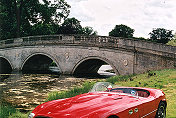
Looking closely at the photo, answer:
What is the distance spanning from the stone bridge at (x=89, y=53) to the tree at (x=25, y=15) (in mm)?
5318

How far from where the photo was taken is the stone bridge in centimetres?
1443

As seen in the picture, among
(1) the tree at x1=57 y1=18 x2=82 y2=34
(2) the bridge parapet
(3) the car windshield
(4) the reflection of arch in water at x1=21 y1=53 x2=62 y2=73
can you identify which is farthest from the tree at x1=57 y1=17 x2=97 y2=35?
(3) the car windshield

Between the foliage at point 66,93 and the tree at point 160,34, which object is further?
the tree at point 160,34

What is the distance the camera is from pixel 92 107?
2836 millimetres

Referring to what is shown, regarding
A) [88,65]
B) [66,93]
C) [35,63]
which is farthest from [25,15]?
[66,93]

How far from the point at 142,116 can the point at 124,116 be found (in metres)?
0.73

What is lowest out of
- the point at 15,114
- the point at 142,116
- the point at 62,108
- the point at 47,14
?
the point at 15,114

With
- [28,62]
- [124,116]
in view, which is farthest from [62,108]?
[28,62]

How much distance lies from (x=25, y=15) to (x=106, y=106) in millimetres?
32802

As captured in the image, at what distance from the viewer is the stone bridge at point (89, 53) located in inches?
568

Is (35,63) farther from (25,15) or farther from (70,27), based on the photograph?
(70,27)

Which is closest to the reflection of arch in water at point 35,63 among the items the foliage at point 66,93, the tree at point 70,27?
the foliage at point 66,93

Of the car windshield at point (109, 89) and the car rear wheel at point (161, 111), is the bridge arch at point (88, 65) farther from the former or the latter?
the car windshield at point (109, 89)

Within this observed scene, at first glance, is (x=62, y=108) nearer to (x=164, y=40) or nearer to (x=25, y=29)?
(x=25, y=29)
